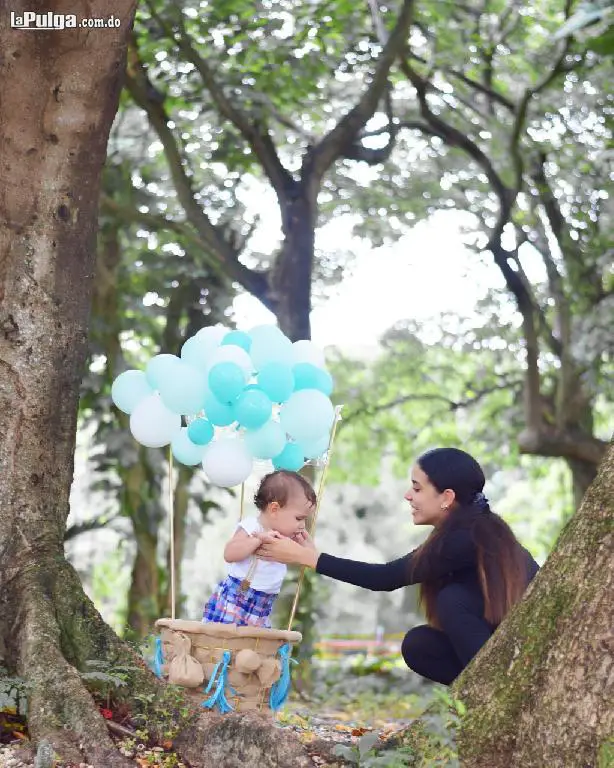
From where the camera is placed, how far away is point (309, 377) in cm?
457

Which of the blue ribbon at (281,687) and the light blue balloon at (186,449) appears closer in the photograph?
the blue ribbon at (281,687)

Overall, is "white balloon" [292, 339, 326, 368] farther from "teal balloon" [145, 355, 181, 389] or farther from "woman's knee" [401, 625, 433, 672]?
"woman's knee" [401, 625, 433, 672]

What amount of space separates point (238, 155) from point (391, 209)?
2360 millimetres

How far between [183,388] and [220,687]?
116 cm

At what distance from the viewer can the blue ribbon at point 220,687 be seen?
4027 mm

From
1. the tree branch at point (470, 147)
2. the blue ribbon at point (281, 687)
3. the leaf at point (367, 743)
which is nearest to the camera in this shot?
the leaf at point (367, 743)

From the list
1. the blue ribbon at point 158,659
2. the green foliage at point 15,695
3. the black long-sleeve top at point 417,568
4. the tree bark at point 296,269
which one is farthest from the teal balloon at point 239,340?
the tree bark at point 296,269

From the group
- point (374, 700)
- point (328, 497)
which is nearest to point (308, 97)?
point (374, 700)

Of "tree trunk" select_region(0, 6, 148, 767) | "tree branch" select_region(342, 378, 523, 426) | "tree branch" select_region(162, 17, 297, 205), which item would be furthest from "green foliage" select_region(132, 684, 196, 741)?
"tree branch" select_region(342, 378, 523, 426)

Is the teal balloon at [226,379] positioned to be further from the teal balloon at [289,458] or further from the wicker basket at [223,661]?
the wicker basket at [223,661]

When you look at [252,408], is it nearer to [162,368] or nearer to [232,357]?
[232,357]

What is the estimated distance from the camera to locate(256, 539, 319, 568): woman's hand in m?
4.15

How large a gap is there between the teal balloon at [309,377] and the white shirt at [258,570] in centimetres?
61

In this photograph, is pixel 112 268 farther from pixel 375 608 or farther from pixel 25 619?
pixel 375 608
